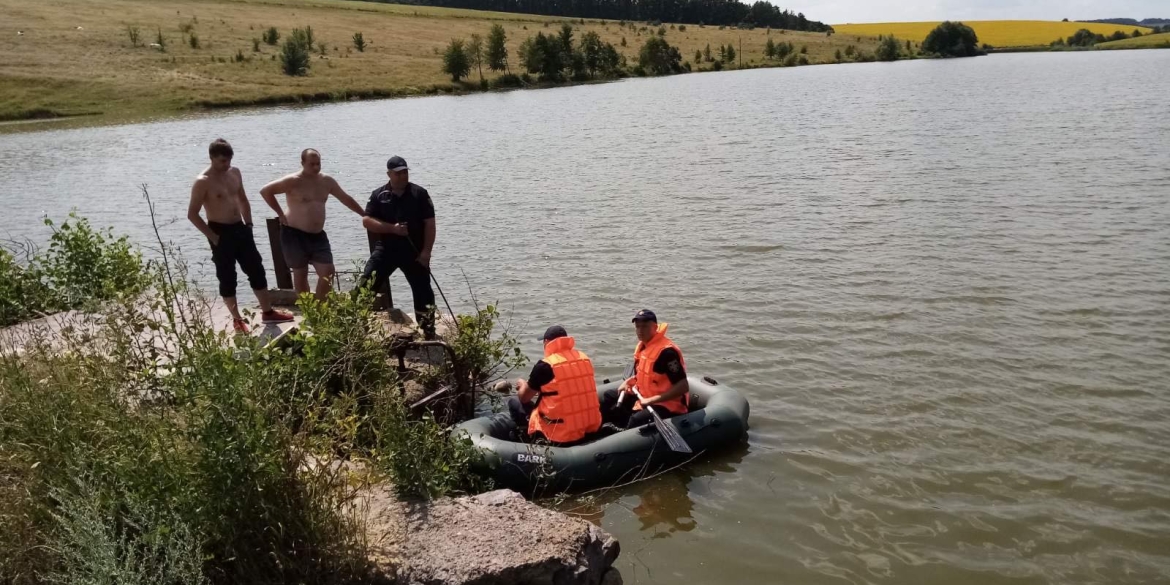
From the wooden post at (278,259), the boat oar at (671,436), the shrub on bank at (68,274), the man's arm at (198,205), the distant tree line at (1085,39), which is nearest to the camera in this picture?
the boat oar at (671,436)

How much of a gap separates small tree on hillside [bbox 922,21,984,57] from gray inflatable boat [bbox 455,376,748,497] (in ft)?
311

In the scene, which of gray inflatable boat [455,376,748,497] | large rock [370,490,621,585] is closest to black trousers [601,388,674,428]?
gray inflatable boat [455,376,748,497]

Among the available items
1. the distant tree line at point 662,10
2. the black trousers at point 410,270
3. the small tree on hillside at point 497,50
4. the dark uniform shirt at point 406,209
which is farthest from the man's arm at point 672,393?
the distant tree line at point 662,10

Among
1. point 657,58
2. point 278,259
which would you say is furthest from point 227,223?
point 657,58

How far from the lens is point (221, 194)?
8.12 meters

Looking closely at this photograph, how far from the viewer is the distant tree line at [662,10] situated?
144 meters

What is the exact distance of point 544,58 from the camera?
71.8 m

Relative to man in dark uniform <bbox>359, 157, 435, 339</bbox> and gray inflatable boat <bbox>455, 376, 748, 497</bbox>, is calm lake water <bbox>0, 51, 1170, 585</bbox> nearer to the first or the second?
gray inflatable boat <bbox>455, 376, 748, 497</bbox>

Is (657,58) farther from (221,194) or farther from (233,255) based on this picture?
(221,194)

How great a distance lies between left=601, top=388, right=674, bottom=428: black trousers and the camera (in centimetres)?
744

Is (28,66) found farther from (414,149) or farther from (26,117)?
(414,149)

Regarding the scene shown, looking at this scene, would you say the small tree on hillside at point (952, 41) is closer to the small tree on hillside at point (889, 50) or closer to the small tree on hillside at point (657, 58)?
the small tree on hillside at point (889, 50)

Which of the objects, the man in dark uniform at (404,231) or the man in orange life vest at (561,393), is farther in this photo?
the man in dark uniform at (404,231)

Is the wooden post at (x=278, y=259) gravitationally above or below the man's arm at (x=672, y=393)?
above
